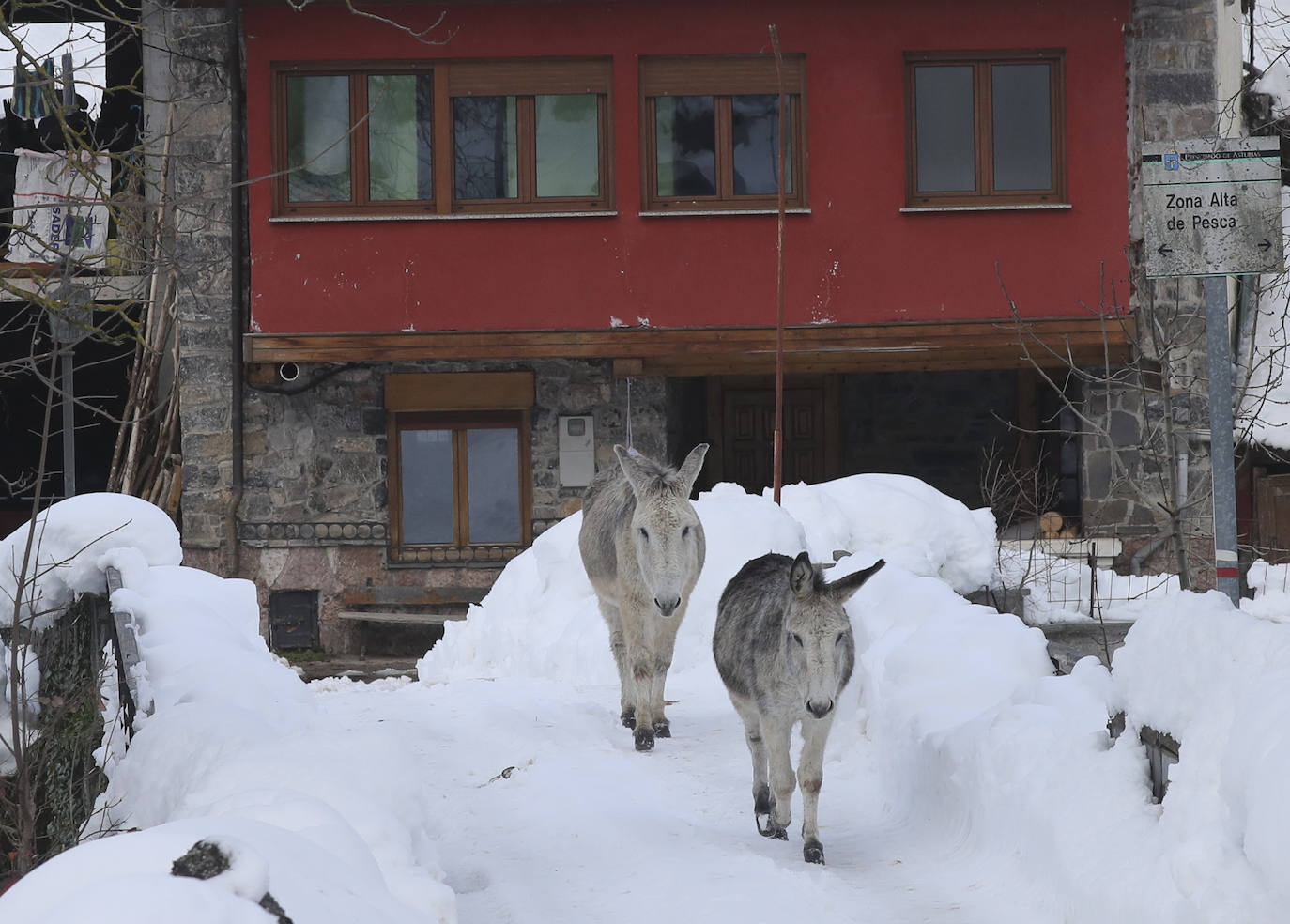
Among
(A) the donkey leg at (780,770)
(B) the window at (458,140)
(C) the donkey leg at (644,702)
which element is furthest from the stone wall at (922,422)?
(A) the donkey leg at (780,770)

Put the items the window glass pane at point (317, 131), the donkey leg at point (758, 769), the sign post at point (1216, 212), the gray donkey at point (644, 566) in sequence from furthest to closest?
the window glass pane at point (317, 131)
the gray donkey at point (644, 566)
the donkey leg at point (758, 769)
the sign post at point (1216, 212)

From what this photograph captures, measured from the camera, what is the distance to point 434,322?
16.1m

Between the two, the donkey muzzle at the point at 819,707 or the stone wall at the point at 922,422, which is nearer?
the donkey muzzle at the point at 819,707

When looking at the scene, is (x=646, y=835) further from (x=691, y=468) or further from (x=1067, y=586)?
(x=1067, y=586)

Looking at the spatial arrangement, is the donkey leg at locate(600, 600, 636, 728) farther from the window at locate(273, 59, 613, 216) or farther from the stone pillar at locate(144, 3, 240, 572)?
the stone pillar at locate(144, 3, 240, 572)

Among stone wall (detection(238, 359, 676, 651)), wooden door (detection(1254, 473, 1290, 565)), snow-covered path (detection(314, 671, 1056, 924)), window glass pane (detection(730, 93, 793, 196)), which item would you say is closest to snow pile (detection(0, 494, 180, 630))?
snow-covered path (detection(314, 671, 1056, 924))

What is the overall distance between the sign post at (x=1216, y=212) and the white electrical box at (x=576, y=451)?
11423 millimetres

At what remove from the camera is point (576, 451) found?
16.7 metres

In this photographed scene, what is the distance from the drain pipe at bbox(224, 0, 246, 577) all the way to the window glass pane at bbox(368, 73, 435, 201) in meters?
1.57

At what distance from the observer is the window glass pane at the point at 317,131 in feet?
53.3

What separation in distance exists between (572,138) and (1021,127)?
5.24m

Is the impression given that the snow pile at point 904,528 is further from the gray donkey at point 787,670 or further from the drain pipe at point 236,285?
the drain pipe at point 236,285

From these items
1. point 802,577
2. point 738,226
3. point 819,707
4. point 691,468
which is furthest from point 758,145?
point 819,707

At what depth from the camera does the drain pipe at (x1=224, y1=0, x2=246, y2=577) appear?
16.2m
